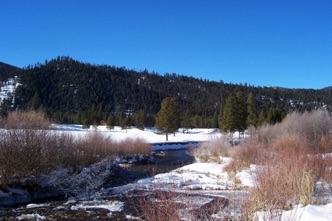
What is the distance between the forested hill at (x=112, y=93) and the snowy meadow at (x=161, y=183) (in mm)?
120524

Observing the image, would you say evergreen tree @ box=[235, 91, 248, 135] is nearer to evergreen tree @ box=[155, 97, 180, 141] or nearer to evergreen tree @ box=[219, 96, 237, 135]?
evergreen tree @ box=[219, 96, 237, 135]

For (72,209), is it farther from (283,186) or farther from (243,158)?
(243,158)

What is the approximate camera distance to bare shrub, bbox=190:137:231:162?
2864 cm

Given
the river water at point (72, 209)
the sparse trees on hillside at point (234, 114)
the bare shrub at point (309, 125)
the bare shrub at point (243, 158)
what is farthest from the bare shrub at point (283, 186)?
the sparse trees on hillside at point (234, 114)

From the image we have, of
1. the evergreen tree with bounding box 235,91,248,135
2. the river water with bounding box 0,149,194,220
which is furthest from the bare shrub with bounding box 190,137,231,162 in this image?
the evergreen tree with bounding box 235,91,248,135

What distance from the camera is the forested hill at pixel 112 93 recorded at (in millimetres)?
151500

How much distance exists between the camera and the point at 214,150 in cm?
2967

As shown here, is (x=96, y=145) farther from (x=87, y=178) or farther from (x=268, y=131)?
(x=268, y=131)

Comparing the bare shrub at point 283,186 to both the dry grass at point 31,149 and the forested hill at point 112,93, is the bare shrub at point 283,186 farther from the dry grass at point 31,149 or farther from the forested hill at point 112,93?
the forested hill at point 112,93

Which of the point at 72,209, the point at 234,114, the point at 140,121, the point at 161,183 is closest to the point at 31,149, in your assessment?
the point at 72,209

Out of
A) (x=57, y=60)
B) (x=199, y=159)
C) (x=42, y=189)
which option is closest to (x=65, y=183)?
(x=42, y=189)

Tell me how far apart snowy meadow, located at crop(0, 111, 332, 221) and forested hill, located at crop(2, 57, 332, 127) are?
395ft

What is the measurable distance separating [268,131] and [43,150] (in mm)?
25321

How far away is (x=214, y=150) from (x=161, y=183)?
19239mm
